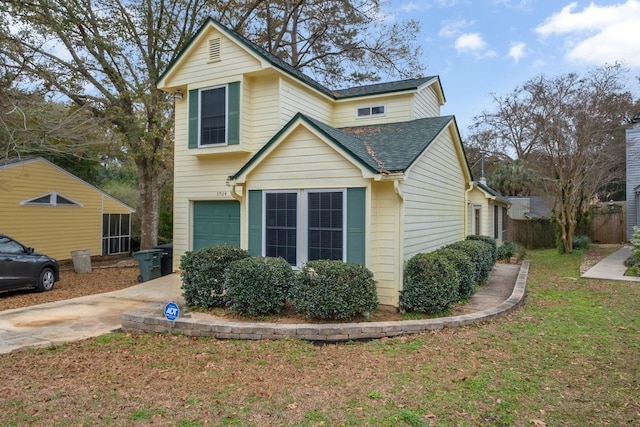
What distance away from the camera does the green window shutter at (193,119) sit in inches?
426

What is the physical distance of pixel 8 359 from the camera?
208 inches

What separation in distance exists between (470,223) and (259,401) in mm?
13318

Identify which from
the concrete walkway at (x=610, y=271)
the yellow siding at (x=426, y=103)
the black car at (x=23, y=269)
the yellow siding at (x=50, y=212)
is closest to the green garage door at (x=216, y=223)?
the black car at (x=23, y=269)

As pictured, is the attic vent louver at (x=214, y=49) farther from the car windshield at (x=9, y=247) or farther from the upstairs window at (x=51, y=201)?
the upstairs window at (x=51, y=201)

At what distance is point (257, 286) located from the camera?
271 inches

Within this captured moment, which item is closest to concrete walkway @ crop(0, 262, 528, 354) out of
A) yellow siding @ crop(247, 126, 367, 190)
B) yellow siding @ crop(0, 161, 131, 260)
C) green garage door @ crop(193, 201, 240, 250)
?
green garage door @ crop(193, 201, 240, 250)

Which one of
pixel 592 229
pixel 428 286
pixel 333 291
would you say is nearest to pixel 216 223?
pixel 333 291

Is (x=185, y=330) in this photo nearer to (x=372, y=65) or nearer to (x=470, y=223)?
(x=470, y=223)

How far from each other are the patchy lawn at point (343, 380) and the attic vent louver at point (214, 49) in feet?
25.1

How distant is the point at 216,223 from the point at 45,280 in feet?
14.9

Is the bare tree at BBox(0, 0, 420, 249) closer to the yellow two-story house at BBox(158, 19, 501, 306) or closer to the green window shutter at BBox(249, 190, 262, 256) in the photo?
the yellow two-story house at BBox(158, 19, 501, 306)

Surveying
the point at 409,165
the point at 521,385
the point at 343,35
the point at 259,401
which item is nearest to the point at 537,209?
the point at 343,35

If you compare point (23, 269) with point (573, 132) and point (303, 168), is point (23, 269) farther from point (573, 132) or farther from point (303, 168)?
point (573, 132)

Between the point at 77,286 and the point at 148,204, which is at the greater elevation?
the point at 148,204
